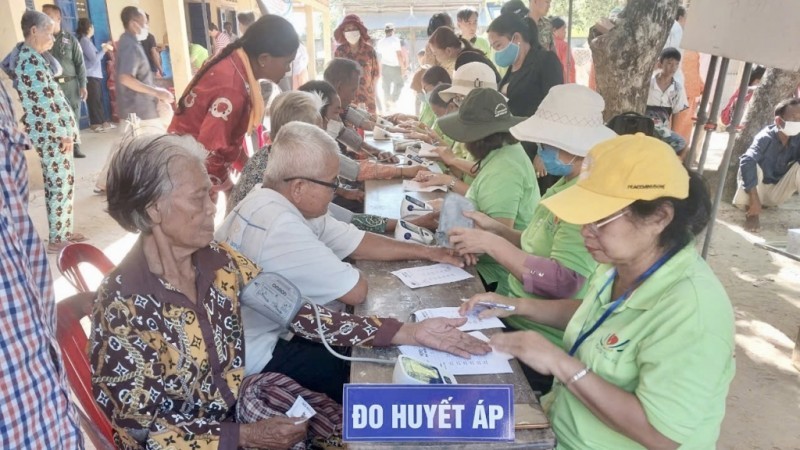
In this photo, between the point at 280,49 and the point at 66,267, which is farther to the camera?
the point at 280,49

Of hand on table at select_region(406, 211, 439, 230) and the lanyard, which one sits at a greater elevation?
the lanyard

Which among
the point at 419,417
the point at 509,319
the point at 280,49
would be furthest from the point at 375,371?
the point at 280,49

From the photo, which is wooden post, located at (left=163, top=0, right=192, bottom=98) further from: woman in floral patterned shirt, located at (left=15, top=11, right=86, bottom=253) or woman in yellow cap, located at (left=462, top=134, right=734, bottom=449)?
woman in yellow cap, located at (left=462, top=134, right=734, bottom=449)

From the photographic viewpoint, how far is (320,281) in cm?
191

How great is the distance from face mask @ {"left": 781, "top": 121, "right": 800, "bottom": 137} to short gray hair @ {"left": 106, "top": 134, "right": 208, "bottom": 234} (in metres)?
6.11

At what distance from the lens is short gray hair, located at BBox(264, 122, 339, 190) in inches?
77.8

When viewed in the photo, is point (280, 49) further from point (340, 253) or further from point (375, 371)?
point (375, 371)

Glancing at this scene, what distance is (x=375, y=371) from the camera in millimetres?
1551

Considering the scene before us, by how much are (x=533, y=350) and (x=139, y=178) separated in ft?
3.84

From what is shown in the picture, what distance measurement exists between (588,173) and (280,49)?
212 cm

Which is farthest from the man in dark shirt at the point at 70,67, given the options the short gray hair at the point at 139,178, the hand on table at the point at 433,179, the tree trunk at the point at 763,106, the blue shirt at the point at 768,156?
the tree trunk at the point at 763,106

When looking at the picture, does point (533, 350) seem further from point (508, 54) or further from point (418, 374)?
point (508, 54)

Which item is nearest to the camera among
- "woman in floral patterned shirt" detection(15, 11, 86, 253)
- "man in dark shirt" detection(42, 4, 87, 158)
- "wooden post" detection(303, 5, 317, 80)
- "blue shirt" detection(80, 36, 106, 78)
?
"woman in floral patterned shirt" detection(15, 11, 86, 253)

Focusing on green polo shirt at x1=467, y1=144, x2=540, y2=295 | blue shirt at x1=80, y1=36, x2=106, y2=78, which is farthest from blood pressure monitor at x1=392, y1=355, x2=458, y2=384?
A: blue shirt at x1=80, y1=36, x2=106, y2=78
